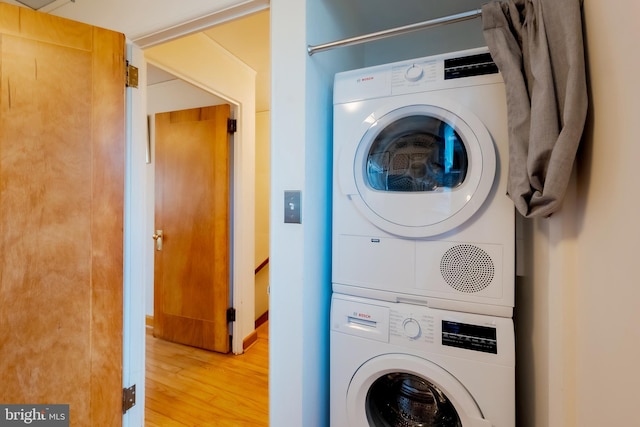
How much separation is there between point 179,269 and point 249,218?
0.77 m

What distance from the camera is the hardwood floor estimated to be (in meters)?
1.58

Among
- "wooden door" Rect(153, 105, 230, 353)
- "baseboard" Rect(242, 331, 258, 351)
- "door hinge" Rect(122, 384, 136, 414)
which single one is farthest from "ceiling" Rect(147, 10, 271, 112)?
"baseboard" Rect(242, 331, 258, 351)

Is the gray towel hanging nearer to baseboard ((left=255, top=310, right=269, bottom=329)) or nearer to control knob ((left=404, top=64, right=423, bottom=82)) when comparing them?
control knob ((left=404, top=64, right=423, bottom=82))

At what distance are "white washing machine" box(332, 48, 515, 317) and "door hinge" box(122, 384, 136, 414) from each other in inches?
46.1

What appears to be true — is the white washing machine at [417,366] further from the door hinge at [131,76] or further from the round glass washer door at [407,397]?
the door hinge at [131,76]

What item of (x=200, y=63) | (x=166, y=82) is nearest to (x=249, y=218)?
(x=200, y=63)

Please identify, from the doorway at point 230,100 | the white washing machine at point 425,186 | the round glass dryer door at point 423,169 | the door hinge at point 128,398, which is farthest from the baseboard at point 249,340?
the round glass dryer door at point 423,169

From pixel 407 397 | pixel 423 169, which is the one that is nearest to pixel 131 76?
pixel 423 169

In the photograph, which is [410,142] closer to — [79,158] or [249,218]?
[79,158]

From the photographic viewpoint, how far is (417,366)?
93 centimetres

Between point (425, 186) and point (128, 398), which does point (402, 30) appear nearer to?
point (425, 186)

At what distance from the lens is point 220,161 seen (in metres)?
2.27

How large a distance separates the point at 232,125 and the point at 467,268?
208 centimetres

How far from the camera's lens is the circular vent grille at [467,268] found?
88cm
